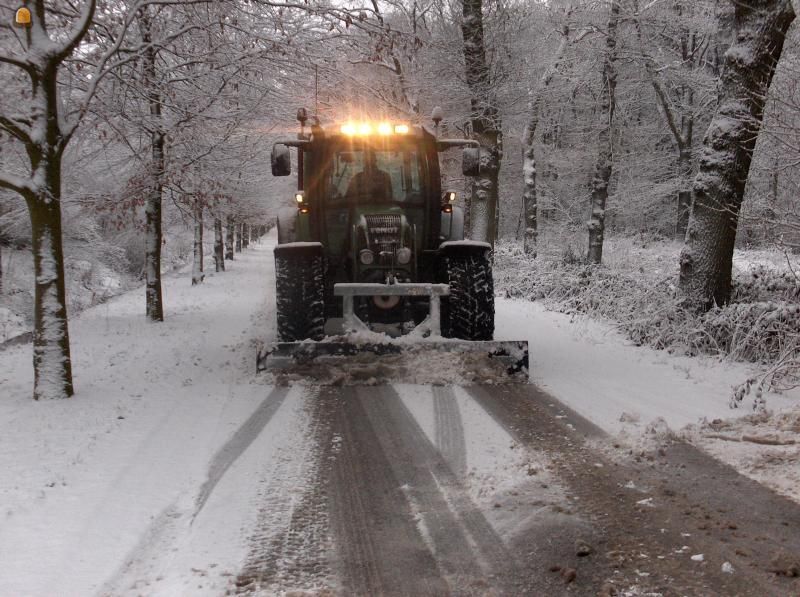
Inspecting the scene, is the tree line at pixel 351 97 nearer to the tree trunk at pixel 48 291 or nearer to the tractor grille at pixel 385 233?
the tree trunk at pixel 48 291

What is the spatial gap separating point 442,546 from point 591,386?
3575 millimetres

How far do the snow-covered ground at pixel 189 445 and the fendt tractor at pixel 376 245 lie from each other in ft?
3.29

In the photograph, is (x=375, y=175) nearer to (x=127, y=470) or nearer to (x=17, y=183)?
(x=17, y=183)

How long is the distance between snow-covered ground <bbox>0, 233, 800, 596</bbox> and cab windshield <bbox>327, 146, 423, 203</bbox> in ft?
7.88

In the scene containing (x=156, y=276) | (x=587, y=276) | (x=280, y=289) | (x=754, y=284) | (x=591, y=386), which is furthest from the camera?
(x=587, y=276)

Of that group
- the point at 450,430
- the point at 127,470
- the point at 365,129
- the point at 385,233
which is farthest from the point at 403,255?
the point at 127,470

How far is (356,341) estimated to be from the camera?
250 inches

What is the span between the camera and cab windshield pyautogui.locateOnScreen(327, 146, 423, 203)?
7465mm

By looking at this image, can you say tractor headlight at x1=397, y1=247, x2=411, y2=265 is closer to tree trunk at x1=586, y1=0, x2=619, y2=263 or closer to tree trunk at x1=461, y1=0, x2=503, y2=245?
tree trunk at x1=461, y1=0, x2=503, y2=245

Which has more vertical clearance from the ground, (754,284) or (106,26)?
(106,26)

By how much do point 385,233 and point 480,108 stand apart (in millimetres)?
8340

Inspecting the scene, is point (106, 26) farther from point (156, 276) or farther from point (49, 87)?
point (156, 276)

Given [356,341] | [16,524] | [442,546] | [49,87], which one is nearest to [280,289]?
[356,341]

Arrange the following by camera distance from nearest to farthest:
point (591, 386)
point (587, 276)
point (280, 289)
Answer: point (591, 386)
point (280, 289)
point (587, 276)
